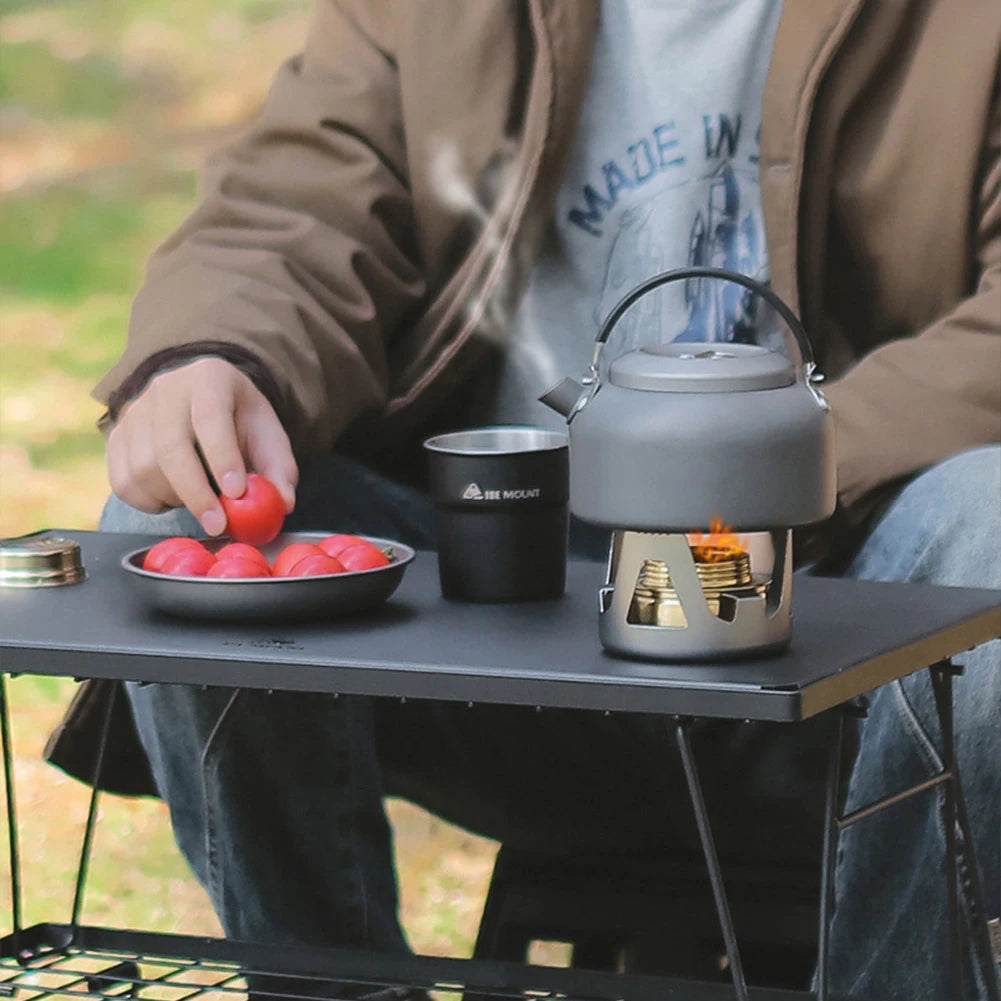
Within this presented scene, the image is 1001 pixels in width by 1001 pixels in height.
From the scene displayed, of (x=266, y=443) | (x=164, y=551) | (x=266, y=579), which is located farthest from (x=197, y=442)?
(x=266, y=579)

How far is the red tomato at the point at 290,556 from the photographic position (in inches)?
60.9

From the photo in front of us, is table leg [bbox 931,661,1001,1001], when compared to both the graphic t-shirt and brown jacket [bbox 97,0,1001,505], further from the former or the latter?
the graphic t-shirt

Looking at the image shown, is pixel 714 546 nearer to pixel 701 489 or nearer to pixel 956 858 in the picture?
pixel 701 489

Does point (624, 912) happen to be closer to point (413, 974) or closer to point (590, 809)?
point (590, 809)

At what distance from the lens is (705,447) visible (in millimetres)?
1310

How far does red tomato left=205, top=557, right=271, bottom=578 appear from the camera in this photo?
152 centimetres

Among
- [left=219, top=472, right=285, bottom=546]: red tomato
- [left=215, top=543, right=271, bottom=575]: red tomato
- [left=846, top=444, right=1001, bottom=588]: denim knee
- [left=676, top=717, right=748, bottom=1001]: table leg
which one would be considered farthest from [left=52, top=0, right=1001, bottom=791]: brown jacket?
[left=676, top=717, right=748, bottom=1001]: table leg

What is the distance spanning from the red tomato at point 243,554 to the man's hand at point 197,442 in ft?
0.35

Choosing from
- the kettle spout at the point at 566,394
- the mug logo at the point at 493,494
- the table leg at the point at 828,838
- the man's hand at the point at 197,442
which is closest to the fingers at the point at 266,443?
the man's hand at the point at 197,442

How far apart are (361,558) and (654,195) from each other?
70 centimetres

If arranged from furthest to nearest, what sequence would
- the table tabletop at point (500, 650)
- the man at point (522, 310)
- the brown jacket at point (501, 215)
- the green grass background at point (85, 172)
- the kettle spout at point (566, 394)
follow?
the green grass background at point (85, 172) < the brown jacket at point (501, 215) < the man at point (522, 310) < the kettle spout at point (566, 394) < the table tabletop at point (500, 650)

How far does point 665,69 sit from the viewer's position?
7.00 feet

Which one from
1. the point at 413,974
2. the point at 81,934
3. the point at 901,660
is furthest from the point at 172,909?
the point at 901,660

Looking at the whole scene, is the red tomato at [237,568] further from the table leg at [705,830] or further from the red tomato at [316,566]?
the table leg at [705,830]
